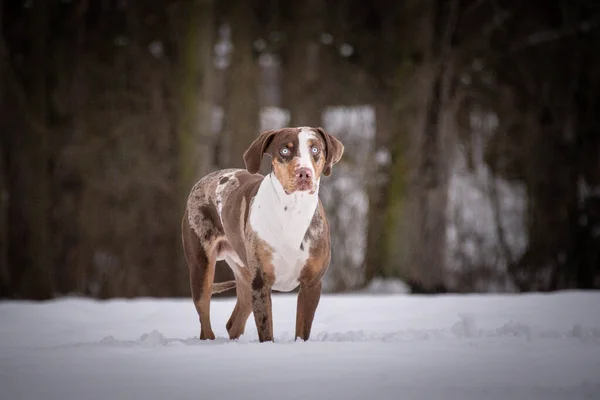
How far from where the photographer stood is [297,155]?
18.5ft

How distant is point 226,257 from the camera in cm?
701

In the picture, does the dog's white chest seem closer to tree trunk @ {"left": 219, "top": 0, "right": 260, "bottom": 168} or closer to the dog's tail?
the dog's tail

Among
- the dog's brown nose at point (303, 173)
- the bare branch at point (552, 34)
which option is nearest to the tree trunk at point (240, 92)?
the bare branch at point (552, 34)

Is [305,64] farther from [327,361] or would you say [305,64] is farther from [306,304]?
[327,361]

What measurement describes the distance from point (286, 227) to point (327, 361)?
107cm

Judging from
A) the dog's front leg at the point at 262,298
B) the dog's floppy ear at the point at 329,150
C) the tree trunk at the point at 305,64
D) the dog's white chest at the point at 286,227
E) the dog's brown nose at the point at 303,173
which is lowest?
the dog's front leg at the point at 262,298

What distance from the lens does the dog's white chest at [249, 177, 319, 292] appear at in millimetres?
5789

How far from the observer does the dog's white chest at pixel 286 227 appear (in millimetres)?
5789

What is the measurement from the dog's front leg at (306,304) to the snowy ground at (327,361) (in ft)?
0.49

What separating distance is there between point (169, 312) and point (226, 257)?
2.32 m

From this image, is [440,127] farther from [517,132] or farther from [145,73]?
[145,73]

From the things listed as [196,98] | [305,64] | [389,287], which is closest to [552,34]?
[305,64]

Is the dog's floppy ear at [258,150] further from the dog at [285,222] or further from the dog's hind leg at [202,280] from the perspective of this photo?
the dog's hind leg at [202,280]

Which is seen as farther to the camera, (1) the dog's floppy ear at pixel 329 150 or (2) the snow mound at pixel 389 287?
(2) the snow mound at pixel 389 287
